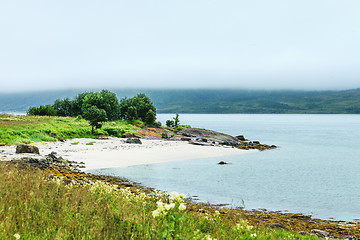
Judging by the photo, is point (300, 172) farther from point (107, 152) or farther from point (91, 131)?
point (91, 131)

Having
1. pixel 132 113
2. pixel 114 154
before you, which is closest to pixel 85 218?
pixel 114 154

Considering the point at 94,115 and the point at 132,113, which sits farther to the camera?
the point at 132,113

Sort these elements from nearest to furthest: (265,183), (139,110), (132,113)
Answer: (265,183), (132,113), (139,110)

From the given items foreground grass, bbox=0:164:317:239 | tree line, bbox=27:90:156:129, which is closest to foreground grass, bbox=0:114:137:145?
tree line, bbox=27:90:156:129

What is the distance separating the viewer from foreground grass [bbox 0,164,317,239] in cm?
479

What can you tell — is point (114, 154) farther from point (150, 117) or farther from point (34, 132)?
point (150, 117)

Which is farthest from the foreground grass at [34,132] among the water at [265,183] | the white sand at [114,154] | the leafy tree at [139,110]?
the leafy tree at [139,110]

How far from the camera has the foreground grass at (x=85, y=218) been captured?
4.79 metres

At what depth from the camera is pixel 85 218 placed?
18.7ft

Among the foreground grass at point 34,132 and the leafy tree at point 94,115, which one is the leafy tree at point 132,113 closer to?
the foreground grass at point 34,132

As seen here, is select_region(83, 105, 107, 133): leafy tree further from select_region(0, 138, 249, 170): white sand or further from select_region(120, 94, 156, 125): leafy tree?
select_region(120, 94, 156, 125): leafy tree

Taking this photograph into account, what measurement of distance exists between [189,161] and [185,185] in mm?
13853

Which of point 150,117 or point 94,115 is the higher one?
point 94,115

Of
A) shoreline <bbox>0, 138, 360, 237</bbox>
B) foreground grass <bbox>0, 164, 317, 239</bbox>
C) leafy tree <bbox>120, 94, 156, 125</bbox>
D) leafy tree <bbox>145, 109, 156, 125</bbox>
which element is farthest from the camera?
leafy tree <bbox>120, 94, 156, 125</bbox>
